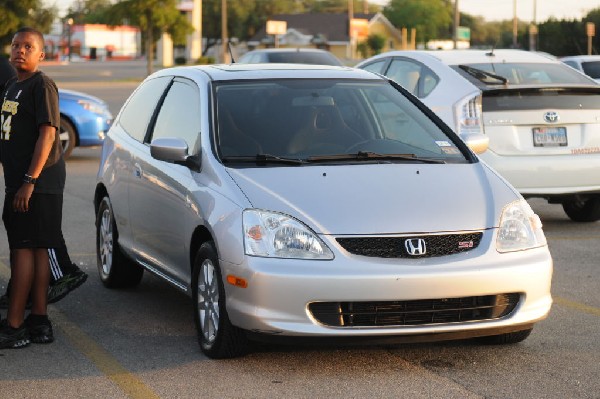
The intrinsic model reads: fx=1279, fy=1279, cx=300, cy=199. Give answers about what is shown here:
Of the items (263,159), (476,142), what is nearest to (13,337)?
(263,159)

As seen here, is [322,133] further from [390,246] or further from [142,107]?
[142,107]

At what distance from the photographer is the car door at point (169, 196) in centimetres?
720

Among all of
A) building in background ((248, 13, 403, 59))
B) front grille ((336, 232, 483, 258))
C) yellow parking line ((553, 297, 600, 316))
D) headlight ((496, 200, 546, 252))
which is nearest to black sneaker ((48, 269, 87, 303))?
front grille ((336, 232, 483, 258))

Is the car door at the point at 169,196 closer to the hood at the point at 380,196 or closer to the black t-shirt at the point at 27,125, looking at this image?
the hood at the point at 380,196

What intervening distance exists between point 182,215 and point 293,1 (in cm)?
15904

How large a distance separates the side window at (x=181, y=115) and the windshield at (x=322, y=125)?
0.18 metres

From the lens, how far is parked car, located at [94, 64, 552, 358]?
6188 mm

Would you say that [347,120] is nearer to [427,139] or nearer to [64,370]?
[427,139]

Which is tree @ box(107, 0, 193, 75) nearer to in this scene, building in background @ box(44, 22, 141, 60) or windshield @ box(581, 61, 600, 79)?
windshield @ box(581, 61, 600, 79)

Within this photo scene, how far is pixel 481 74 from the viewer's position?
39.1 ft

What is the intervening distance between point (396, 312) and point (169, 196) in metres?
1.80

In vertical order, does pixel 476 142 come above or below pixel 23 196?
above

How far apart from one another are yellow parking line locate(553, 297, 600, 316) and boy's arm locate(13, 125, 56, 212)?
3.44m

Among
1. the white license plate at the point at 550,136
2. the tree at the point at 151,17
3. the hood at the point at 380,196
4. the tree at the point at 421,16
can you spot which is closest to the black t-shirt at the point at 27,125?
the hood at the point at 380,196
